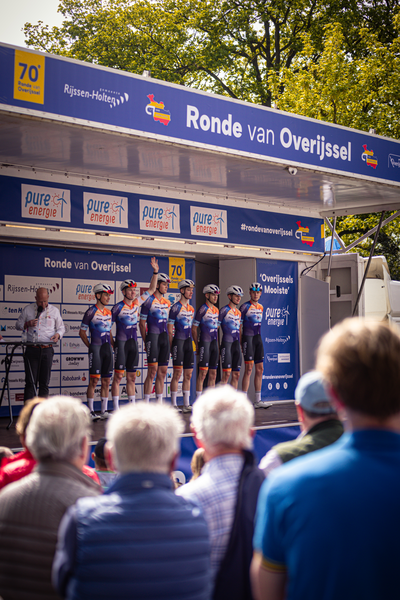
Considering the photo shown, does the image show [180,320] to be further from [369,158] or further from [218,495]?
[218,495]

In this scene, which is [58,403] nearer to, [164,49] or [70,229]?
[70,229]

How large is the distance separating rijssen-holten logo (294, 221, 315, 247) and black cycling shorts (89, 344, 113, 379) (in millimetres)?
4260

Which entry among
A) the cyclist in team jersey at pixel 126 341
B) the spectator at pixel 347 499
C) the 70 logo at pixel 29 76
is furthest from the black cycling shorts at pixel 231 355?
the spectator at pixel 347 499

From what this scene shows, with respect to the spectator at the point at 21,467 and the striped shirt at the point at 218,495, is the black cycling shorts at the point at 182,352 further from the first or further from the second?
the striped shirt at the point at 218,495

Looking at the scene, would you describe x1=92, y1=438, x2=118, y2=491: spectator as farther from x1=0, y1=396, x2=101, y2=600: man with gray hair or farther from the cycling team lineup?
the cycling team lineup

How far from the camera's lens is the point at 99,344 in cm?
842

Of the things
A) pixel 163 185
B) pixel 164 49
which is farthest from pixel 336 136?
pixel 164 49

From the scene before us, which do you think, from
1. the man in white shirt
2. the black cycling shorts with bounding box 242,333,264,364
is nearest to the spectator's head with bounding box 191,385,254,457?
the man in white shirt

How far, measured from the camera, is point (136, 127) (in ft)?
19.6

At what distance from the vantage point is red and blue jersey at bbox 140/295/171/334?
8922 mm

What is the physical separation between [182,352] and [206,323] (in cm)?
64

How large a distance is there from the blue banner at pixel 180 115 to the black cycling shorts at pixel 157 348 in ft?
10.8

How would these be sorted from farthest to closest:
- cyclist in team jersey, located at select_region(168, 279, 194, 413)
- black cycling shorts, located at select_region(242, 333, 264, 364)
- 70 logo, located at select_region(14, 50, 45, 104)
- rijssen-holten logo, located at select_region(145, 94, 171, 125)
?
black cycling shorts, located at select_region(242, 333, 264, 364)
cyclist in team jersey, located at select_region(168, 279, 194, 413)
rijssen-holten logo, located at select_region(145, 94, 171, 125)
70 logo, located at select_region(14, 50, 45, 104)

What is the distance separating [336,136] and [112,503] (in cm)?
720
